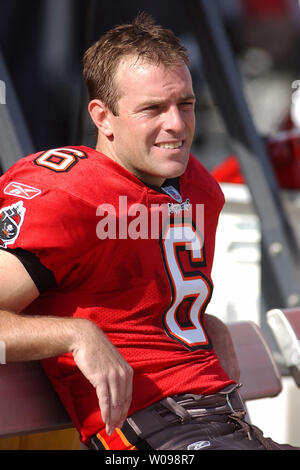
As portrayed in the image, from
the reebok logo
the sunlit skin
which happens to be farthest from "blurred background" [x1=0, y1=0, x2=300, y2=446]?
the reebok logo

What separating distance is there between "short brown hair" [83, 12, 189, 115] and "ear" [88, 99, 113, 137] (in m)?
0.02

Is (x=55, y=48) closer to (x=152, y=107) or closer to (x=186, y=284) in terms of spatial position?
(x=152, y=107)

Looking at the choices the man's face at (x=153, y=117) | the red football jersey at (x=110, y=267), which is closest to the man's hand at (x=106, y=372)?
the red football jersey at (x=110, y=267)

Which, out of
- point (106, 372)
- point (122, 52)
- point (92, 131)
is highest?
point (122, 52)

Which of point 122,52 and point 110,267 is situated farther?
point 122,52

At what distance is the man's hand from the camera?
5.67 ft

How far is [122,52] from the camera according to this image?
1.99 metres

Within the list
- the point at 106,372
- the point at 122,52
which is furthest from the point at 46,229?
A: the point at 122,52

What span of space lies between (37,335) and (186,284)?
0.42m

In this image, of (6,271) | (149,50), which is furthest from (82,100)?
(6,271)

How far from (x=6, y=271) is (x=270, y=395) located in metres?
1.26

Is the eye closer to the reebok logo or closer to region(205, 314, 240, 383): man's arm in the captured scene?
the reebok logo

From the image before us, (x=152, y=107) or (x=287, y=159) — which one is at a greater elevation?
(x=152, y=107)

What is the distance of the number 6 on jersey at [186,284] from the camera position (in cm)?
198
